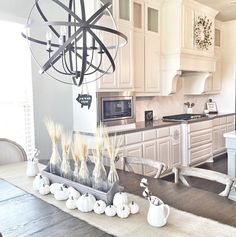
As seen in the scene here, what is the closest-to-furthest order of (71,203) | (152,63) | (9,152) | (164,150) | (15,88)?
(71,203)
(9,152)
(15,88)
(164,150)
(152,63)

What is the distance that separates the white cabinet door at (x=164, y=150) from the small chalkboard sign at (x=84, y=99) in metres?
1.30

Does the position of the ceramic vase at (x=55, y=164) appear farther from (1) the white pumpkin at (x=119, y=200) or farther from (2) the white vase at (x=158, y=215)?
(2) the white vase at (x=158, y=215)

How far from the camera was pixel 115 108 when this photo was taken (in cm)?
374

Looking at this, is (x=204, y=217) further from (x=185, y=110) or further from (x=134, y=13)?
(x=185, y=110)

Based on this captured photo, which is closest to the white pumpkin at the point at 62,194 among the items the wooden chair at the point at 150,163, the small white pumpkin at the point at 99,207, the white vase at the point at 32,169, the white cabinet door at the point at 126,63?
the small white pumpkin at the point at 99,207

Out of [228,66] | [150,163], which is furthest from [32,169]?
[228,66]

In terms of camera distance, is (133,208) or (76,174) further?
(76,174)

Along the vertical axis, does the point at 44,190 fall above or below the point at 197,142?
above

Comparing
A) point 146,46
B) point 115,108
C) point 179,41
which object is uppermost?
point 179,41

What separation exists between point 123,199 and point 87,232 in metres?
0.25

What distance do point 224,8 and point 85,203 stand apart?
4969mm

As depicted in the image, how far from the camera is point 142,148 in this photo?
3.84 meters

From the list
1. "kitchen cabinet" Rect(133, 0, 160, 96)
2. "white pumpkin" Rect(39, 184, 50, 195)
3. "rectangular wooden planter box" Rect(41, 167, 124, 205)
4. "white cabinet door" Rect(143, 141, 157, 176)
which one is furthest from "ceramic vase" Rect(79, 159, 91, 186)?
"kitchen cabinet" Rect(133, 0, 160, 96)

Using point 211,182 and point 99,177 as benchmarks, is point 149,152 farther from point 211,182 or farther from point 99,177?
point 99,177
